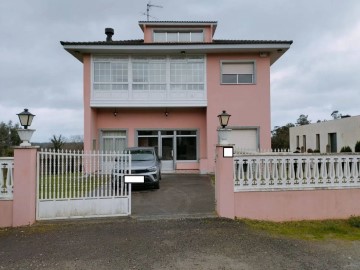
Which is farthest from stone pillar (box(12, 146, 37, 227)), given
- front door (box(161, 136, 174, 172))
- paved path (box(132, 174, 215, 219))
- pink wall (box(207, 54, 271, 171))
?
pink wall (box(207, 54, 271, 171))

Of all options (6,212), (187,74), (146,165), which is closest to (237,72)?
(187,74)

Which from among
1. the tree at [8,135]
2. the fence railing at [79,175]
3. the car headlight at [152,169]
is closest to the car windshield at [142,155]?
the car headlight at [152,169]

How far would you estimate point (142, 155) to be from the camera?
12938mm

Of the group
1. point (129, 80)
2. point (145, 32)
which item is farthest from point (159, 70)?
point (145, 32)

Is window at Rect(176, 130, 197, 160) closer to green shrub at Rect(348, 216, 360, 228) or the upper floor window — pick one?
the upper floor window

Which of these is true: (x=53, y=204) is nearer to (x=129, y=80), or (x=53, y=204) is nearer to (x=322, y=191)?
(x=322, y=191)

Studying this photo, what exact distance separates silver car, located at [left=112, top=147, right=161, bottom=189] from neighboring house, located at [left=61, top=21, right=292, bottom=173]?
4879 mm

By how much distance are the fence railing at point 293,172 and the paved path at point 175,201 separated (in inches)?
54.2

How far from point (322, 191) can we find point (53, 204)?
6.81m

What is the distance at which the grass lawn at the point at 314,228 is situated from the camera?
7044 mm

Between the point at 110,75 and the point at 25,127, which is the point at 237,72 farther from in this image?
the point at 25,127

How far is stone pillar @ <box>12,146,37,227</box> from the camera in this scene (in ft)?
24.9

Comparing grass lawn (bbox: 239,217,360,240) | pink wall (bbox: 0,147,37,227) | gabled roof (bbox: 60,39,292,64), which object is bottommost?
grass lawn (bbox: 239,217,360,240)

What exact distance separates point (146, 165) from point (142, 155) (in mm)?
835
